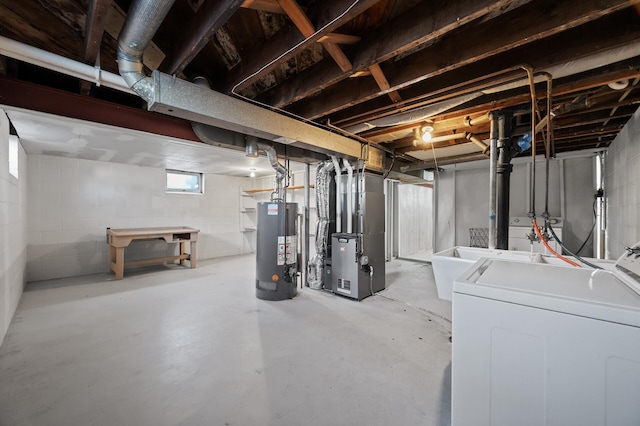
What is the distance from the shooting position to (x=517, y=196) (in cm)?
438

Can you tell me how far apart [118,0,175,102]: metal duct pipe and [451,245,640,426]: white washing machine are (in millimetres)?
1682

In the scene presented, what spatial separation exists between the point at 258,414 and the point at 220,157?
11.7 feet

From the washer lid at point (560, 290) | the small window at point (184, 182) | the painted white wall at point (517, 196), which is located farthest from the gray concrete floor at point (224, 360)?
the small window at point (184, 182)

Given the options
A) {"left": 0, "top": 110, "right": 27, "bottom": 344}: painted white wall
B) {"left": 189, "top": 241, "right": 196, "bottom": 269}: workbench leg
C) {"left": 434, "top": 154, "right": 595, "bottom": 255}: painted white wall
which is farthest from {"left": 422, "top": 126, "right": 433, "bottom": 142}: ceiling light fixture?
{"left": 189, "top": 241, "right": 196, "bottom": 269}: workbench leg

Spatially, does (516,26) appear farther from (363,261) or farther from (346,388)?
(363,261)

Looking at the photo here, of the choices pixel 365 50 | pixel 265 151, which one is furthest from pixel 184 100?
pixel 265 151

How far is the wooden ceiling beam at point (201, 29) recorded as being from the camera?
112 centimetres

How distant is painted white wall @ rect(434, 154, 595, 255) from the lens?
3.90 metres

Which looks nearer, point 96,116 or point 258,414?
point 258,414

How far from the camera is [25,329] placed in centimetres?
238

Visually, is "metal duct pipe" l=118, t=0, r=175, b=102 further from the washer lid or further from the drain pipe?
the drain pipe

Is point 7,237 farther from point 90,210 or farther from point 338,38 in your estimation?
point 338,38

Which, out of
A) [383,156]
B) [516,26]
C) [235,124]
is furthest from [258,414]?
[383,156]

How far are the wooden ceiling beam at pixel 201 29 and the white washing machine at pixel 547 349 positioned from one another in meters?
1.52
